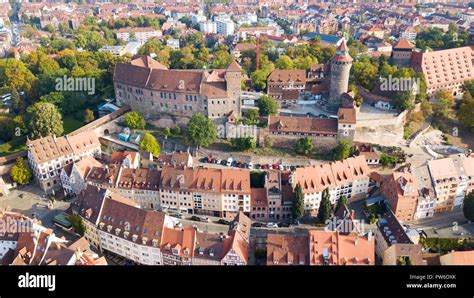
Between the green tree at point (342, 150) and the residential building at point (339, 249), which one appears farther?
the green tree at point (342, 150)

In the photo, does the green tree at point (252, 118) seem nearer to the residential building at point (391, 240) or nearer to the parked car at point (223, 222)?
the parked car at point (223, 222)

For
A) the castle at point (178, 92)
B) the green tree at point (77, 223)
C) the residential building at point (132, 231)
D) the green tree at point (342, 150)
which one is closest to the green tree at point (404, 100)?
the green tree at point (342, 150)

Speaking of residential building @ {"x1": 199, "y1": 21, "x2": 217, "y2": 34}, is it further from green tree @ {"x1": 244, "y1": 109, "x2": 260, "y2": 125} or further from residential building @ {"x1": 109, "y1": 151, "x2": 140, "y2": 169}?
residential building @ {"x1": 109, "y1": 151, "x2": 140, "y2": 169}

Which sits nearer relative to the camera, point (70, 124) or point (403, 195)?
point (403, 195)

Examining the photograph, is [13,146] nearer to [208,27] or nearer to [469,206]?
[469,206]

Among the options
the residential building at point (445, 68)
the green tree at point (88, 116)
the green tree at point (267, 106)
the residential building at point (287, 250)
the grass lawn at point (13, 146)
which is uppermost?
the residential building at point (445, 68)

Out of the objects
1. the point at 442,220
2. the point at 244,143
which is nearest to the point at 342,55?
the point at 244,143

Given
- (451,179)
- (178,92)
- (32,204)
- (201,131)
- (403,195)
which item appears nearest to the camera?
(403,195)
